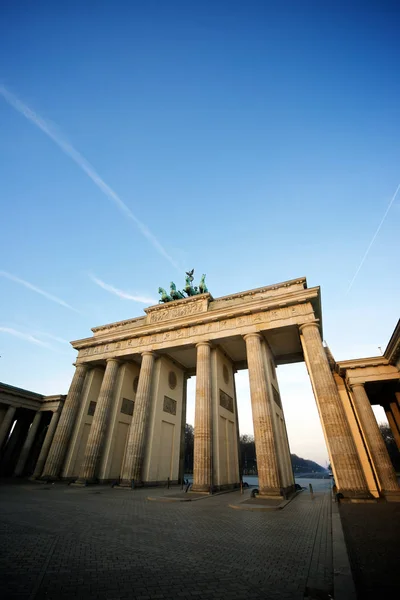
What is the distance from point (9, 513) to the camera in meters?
8.55

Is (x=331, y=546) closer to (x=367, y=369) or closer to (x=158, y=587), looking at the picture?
(x=158, y=587)

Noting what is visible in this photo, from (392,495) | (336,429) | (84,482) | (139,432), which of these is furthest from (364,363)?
(84,482)

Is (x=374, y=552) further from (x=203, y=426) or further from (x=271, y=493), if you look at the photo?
(x=203, y=426)

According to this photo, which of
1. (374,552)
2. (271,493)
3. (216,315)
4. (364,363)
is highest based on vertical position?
(216,315)

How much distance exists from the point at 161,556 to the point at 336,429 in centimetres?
1218

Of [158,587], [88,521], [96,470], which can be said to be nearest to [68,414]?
[96,470]

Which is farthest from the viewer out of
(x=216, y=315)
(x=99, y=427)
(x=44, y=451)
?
(x=44, y=451)

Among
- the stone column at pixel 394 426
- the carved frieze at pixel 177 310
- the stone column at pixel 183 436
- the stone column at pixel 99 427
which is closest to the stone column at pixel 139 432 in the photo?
the stone column at pixel 99 427

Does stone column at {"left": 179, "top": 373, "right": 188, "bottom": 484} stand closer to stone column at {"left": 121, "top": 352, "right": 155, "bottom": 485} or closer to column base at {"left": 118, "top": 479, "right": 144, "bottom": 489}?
stone column at {"left": 121, "top": 352, "right": 155, "bottom": 485}

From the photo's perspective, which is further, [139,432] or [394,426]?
[394,426]

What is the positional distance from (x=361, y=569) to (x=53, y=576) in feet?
16.1

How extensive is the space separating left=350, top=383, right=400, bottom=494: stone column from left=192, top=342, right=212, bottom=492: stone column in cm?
979

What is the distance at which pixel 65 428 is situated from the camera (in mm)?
22234

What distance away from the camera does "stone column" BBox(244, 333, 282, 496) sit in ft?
46.1
